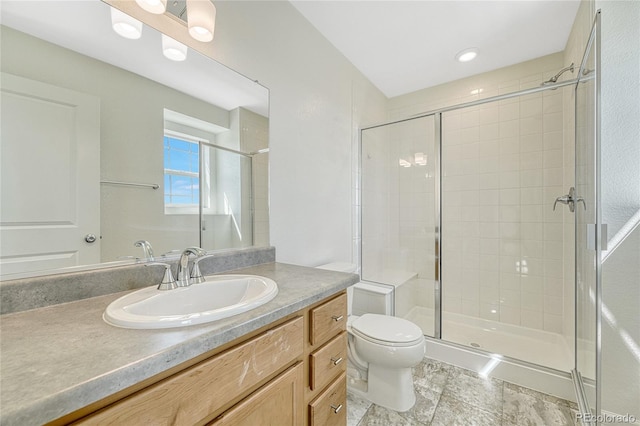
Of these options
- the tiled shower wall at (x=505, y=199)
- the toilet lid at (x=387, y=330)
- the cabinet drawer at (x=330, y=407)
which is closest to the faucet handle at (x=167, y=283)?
the cabinet drawer at (x=330, y=407)

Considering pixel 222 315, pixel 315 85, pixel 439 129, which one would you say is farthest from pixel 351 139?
pixel 222 315

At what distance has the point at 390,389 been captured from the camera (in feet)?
4.91

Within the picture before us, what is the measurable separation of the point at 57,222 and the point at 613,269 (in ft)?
7.20

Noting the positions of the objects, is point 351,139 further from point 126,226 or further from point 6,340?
point 6,340

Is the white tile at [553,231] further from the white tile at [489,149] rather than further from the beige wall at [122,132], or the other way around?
the beige wall at [122,132]

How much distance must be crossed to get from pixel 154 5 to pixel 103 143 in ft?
1.87

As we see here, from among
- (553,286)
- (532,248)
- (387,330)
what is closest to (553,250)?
(532,248)

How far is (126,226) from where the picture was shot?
960 millimetres

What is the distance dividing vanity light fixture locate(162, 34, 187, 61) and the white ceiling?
3.07 ft

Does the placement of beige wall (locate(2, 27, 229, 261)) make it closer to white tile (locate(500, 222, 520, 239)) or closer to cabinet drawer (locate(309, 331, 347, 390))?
cabinet drawer (locate(309, 331, 347, 390))

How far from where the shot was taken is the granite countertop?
1.27 ft

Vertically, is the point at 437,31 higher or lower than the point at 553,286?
higher

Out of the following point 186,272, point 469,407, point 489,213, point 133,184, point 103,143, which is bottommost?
point 469,407

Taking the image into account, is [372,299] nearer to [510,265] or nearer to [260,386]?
[510,265]
